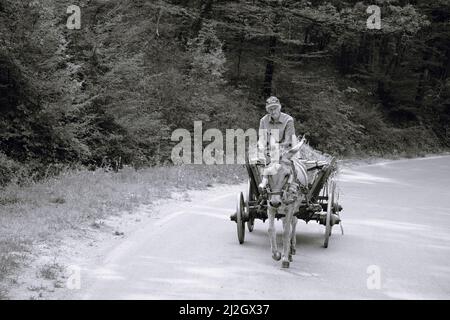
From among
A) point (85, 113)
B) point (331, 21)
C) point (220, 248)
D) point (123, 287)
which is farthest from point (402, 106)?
point (123, 287)

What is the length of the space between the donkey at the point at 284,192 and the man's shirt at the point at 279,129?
28.6 inches

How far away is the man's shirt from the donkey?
0.73m

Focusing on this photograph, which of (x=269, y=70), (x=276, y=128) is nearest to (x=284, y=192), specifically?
(x=276, y=128)

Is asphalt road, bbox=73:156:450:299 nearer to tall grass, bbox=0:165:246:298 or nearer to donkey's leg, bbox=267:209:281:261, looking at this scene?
donkey's leg, bbox=267:209:281:261

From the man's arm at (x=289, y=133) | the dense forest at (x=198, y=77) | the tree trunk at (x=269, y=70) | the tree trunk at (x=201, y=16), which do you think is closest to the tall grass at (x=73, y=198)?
the dense forest at (x=198, y=77)

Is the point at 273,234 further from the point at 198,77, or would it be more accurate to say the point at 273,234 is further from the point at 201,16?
the point at 201,16

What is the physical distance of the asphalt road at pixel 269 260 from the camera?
750 centimetres

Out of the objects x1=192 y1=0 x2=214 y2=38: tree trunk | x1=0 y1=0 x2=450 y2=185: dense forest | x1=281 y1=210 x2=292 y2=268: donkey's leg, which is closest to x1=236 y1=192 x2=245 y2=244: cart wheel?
x1=281 y1=210 x2=292 y2=268: donkey's leg

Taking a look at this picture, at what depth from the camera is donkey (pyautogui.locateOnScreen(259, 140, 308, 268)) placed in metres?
8.56

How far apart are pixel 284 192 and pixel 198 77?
1925cm

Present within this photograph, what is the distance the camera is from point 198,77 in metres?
27.2

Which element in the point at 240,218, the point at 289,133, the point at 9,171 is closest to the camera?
the point at 289,133
